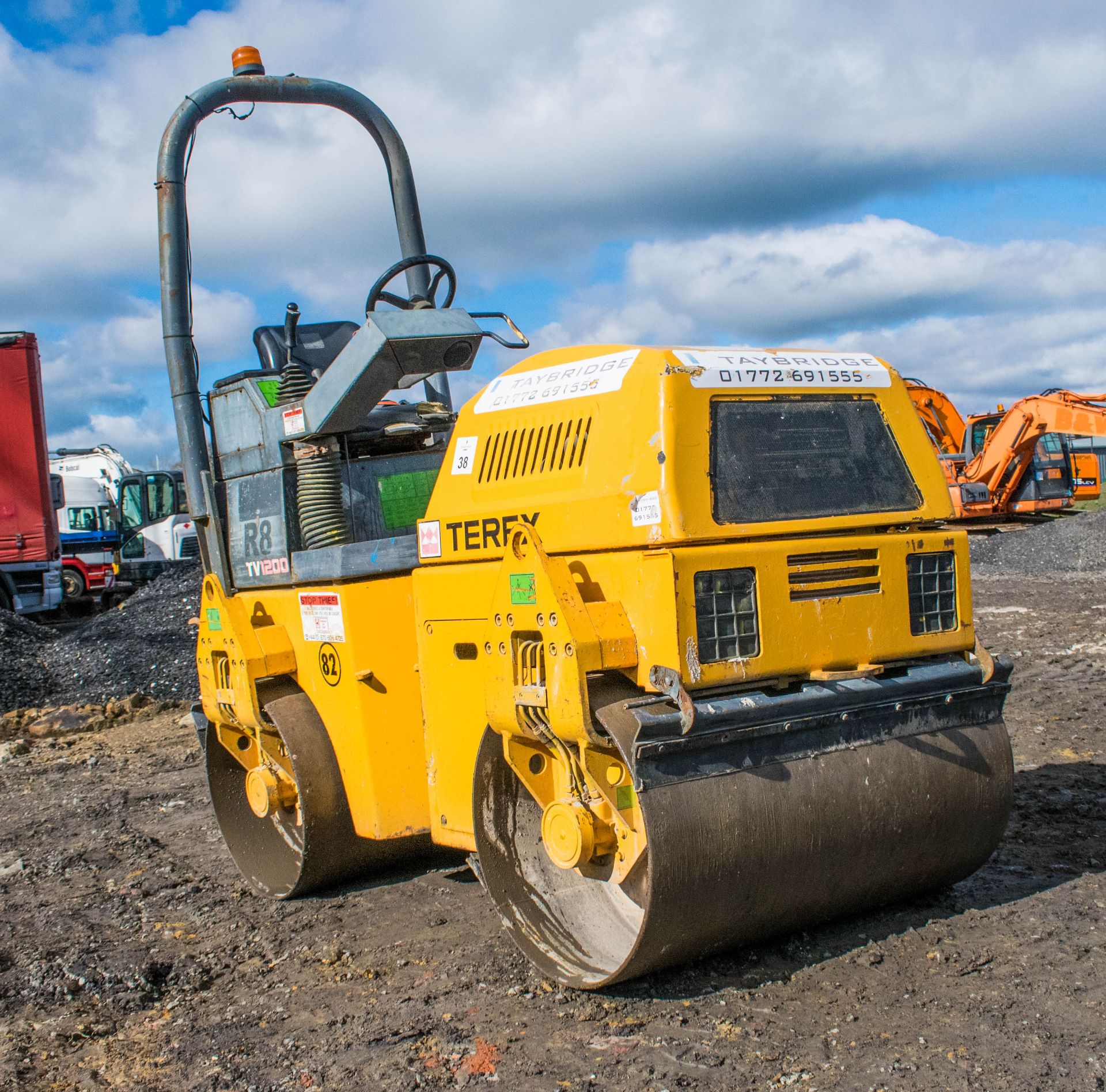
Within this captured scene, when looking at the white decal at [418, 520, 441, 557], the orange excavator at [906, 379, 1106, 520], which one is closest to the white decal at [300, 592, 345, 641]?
the white decal at [418, 520, 441, 557]

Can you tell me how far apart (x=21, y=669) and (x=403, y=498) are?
25.2 feet

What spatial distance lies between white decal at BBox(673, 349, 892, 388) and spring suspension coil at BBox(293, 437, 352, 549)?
5.37 ft

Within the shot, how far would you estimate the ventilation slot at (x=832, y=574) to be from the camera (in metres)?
3.32

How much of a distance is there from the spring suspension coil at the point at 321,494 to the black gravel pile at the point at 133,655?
645 centimetres

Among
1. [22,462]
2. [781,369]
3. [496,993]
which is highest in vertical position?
[22,462]

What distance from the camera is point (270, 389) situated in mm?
4785

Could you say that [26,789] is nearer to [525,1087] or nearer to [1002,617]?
[525,1087]

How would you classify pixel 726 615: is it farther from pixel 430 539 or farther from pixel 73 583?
pixel 73 583

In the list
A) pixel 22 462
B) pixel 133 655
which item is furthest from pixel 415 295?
pixel 22 462

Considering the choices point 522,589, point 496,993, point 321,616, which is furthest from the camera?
point 321,616

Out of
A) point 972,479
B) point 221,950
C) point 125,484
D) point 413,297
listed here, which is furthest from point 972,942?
point 125,484

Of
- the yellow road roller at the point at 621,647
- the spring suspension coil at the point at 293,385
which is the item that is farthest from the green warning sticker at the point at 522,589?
the spring suspension coil at the point at 293,385

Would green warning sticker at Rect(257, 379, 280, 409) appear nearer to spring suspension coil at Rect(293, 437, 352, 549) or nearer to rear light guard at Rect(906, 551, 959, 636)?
spring suspension coil at Rect(293, 437, 352, 549)

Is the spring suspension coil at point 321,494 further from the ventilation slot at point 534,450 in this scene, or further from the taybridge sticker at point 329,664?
the ventilation slot at point 534,450
